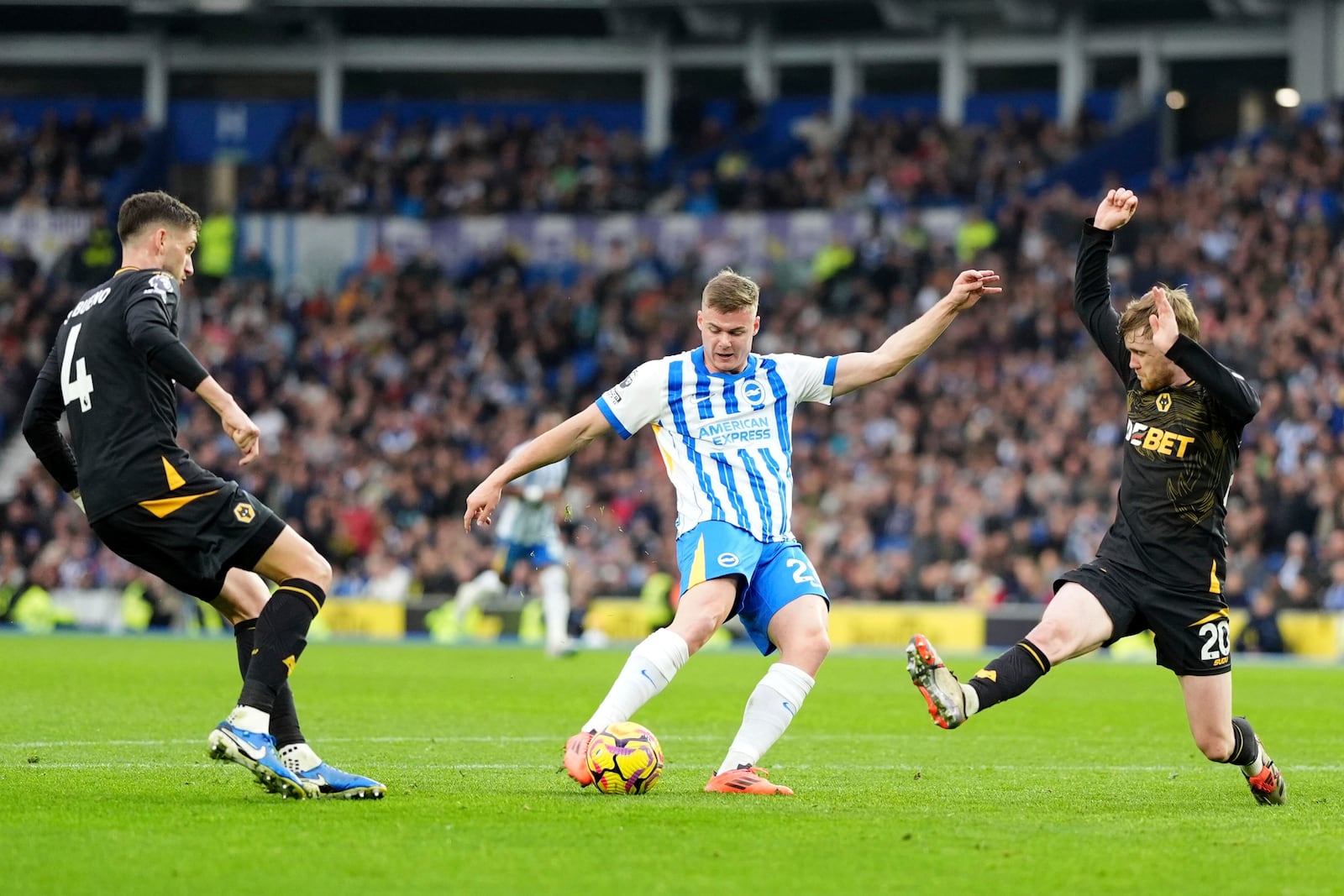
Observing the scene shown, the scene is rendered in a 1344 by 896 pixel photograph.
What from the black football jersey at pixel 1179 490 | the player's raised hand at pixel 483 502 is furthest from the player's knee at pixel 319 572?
the black football jersey at pixel 1179 490

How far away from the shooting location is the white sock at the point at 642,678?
749 cm

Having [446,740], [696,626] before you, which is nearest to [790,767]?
[696,626]

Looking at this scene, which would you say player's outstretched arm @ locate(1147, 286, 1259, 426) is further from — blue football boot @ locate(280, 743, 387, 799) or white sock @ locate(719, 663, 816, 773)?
blue football boot @ locate(280, 743, 387, 799)

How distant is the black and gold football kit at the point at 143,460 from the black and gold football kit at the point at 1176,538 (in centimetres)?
353

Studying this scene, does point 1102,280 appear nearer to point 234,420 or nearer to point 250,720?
point 234,420

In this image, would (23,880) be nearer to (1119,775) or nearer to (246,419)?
(246,419)

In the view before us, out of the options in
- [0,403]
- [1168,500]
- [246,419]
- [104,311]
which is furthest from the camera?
[0,403]

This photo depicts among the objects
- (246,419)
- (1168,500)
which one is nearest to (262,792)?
(246,419)

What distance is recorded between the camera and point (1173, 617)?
7.67 meters

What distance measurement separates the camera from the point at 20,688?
14.2 m

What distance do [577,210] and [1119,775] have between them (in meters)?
28.2

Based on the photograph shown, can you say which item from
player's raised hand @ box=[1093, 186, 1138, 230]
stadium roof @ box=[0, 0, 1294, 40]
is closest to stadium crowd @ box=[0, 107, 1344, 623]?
stadium roof @ box=[0, 0, 1294, 40]

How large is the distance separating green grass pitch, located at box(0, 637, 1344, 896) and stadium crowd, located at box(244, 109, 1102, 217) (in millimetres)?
21112

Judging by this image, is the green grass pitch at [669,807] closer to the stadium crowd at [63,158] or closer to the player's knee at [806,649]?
the player's knee at [806,649]
